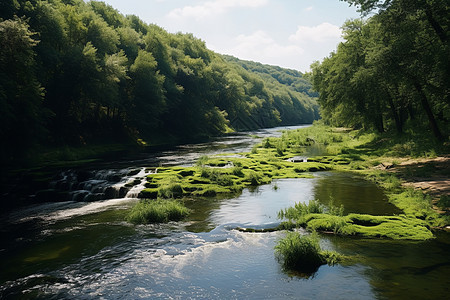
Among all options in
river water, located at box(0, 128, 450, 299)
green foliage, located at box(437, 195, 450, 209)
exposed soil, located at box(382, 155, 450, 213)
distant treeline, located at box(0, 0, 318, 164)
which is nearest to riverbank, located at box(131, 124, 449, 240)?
green foliage, located at box(437, 195, 450, 209)

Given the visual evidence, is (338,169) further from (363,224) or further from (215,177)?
(363,224)

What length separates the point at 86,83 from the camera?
39.0 meters

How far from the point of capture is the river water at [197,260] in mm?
7977

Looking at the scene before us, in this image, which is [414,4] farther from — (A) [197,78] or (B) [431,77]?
(A) [197,78]

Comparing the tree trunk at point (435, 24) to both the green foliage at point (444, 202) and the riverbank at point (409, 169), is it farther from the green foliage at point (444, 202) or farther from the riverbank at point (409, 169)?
the green foliage at point (444, 202)

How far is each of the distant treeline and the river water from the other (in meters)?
17.9

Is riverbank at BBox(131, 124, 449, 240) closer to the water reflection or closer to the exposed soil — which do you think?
the exposed soil

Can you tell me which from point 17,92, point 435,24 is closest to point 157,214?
point 435,24

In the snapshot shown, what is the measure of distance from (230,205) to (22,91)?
2444 centimetres

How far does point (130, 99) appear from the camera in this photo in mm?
51031

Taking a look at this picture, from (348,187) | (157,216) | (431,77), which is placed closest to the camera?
(157,216)

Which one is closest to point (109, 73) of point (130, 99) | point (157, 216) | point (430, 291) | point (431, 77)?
point (130, 99)

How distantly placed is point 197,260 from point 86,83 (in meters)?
35.5

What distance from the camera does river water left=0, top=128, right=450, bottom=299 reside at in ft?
26.2
